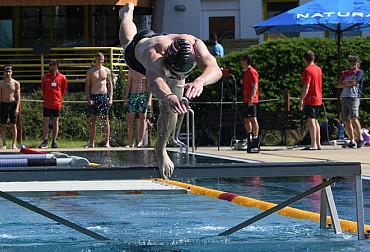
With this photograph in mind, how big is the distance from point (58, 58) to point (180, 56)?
74.9 feet

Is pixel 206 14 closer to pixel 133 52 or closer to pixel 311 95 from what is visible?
pixel 311 95

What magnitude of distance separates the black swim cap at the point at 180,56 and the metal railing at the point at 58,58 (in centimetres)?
1953

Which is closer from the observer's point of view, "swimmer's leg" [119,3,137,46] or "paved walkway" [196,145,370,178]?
"swimmer's leg" [119,3,137,46]

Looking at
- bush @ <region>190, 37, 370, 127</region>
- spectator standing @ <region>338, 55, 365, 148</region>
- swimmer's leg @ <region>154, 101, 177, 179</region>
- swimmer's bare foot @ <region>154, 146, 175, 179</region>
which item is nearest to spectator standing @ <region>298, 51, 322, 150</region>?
spectator standing @ <region>338, 55, 365, 148</region>

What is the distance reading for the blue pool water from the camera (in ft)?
21.1

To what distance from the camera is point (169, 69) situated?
22.2 feet

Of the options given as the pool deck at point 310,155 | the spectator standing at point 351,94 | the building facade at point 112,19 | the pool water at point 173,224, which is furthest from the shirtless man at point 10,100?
the building facade at point 112,19

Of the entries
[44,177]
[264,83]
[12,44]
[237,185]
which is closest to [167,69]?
[44,177]

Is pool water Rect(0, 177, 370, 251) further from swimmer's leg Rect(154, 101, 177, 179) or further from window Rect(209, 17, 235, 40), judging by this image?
window Rect(209, 17, 235, 40)

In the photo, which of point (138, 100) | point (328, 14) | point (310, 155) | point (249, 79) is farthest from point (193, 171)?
point (328, 14)

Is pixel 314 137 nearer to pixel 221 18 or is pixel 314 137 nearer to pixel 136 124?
pixel 136 124

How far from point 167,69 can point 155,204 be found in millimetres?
2984

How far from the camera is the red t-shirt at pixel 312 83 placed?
15820 mm

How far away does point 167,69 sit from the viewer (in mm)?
6770
